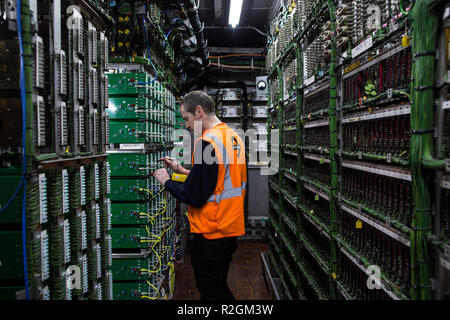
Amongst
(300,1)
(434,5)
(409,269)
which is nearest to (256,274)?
(409,269)

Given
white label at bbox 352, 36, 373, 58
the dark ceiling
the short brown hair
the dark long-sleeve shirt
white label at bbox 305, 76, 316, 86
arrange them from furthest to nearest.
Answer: the dark ceiling < white label at bbox 305, 76, 316, 86 < the short brown hair < the dark long-sleeve shirt < white label at bbox 352, 36, 373, 58

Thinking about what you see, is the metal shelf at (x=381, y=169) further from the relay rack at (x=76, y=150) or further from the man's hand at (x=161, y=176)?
the relay rack at (x=76, y=150)

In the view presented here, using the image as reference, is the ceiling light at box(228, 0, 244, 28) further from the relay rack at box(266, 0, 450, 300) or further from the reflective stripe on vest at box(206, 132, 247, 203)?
the reflective stripe on vest at box(206, 132, 247, 203)

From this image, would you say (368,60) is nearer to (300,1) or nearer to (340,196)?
(340,196)

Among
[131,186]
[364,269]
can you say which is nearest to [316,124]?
[364,269]

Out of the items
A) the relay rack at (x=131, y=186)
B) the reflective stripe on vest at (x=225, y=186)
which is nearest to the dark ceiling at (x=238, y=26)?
the relay rack at (x=131, y=186)

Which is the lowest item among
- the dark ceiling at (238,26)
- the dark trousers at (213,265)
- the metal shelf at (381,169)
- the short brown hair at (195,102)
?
the dark trousers at (213,265)

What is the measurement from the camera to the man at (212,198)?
2518 mm

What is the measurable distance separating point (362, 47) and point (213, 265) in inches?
85.6

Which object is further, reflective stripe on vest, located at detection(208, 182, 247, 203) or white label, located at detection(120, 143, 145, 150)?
white label, located at detection(120, 143, 145, 150)

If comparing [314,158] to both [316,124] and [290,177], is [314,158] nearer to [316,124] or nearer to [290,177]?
[316,124]

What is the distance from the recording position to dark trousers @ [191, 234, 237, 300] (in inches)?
105

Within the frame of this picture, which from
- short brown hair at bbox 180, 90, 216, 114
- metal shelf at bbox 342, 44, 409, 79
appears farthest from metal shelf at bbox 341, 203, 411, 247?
short brown hair at bbox 180, 90, 216, 114
